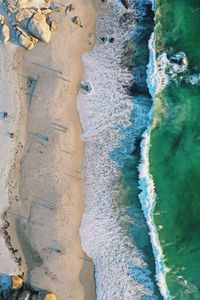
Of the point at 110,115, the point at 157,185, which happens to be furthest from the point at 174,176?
the point at 110,115

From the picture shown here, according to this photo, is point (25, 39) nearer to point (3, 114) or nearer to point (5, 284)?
point (3, 114)

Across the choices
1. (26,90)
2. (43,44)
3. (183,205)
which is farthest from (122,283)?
(43,44)

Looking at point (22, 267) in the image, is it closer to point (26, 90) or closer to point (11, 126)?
point (11, 126)

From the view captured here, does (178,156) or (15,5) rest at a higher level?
(15,5)

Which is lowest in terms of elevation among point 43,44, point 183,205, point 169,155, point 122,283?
point 122,283

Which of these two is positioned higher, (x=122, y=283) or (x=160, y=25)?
(x=160, y=25)

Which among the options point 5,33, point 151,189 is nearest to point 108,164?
point 151,189

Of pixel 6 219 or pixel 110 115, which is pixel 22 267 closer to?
pixel 6 219
